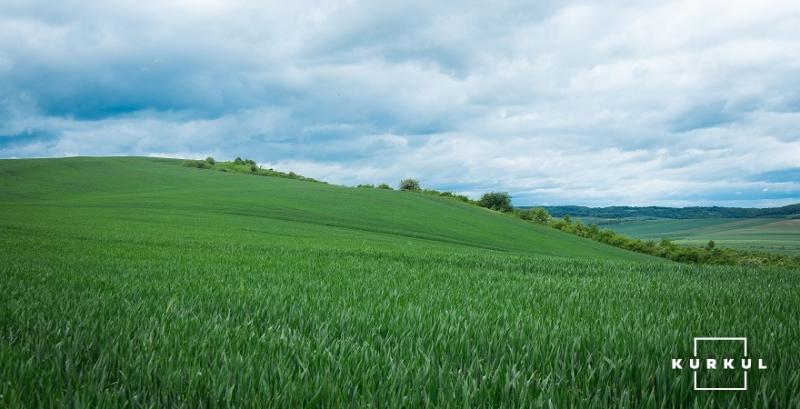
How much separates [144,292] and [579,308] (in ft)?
18.0

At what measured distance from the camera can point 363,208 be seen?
57.1 metres

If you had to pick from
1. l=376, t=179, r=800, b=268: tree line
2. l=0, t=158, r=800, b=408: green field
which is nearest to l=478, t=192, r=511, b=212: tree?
l=376, t=179, r=800, b=268: tree line

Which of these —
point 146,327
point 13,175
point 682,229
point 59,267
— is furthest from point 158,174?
point 682,229

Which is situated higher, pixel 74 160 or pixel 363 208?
pixel 74 160

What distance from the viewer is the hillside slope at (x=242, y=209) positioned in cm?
3472

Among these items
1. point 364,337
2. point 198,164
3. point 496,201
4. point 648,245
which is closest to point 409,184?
point 496,201

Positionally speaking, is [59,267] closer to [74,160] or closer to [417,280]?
[417,280]

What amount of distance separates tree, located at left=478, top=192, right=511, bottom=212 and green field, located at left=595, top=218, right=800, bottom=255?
20159mm

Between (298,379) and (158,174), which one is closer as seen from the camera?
(298,379)

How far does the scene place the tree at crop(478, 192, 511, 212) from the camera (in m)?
108

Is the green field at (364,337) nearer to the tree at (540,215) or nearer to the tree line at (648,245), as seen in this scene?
the tree line at (648,245)

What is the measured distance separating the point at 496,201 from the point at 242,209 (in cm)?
7232

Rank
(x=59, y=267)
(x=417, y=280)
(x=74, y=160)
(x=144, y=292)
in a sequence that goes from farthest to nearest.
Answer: (x=74, y=160)
(x=59, y=267)
(x=417, y=280)
(x=144, y=292)

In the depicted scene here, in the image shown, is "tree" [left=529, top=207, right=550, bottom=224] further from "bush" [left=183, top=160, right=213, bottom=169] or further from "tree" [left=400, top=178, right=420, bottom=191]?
"bush" [left=183, top=160, right=213, bottom=169]
